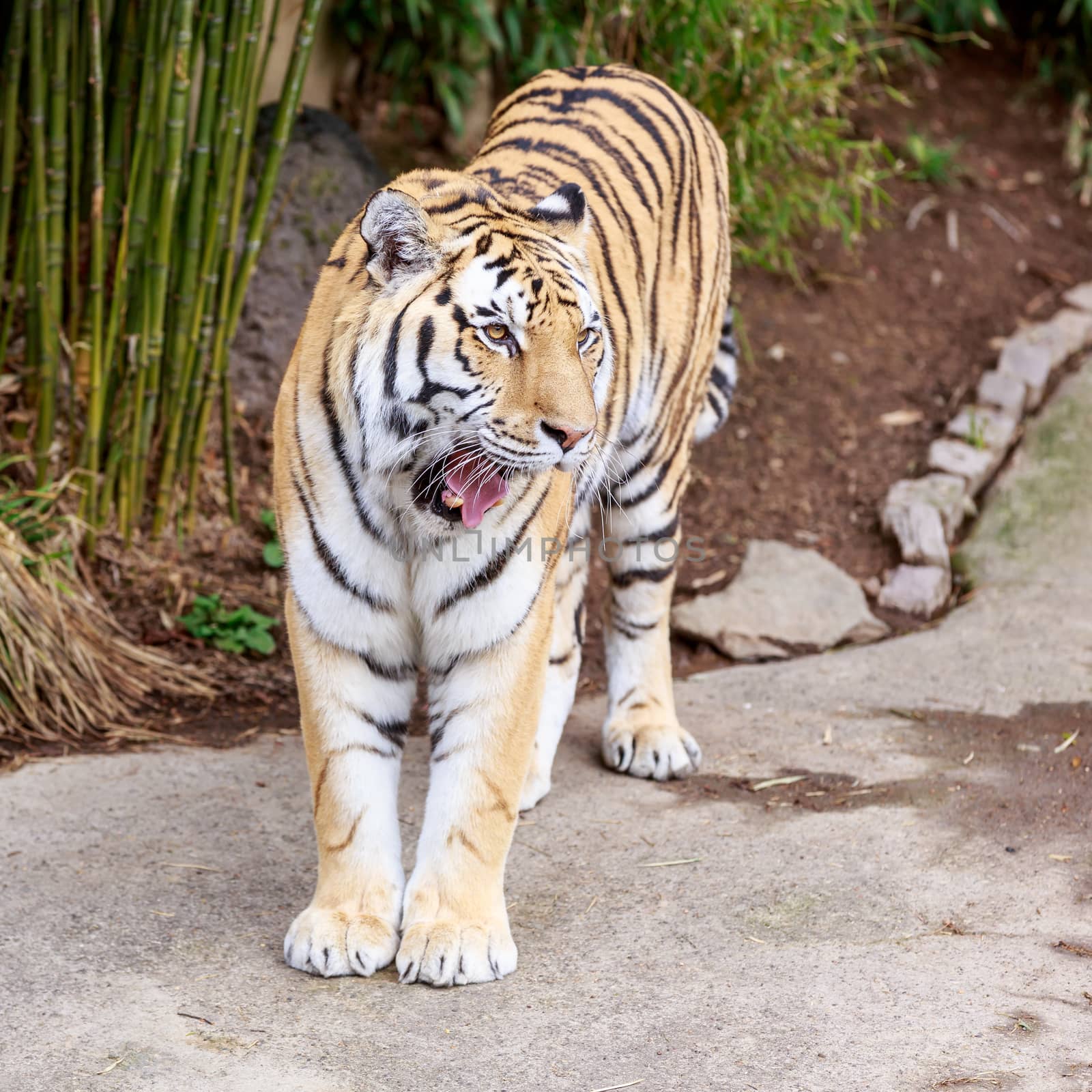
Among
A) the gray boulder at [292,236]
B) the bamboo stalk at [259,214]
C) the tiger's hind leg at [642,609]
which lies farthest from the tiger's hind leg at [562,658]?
the gray boulder at [292,236]

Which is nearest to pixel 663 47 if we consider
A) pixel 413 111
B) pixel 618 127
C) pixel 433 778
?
pixel 413 111

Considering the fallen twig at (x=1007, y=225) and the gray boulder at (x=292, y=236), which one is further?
the fallen twig at (x=1007, y=225)

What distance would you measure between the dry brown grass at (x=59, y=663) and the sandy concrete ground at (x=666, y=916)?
0.26m

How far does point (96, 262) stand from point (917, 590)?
105 inches

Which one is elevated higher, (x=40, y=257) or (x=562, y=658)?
(x=40, y=257)

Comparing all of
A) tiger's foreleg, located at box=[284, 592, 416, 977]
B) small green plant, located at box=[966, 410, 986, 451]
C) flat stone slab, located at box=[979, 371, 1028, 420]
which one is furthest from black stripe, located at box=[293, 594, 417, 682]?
flat stone slab, located at box=[979, 371, 1028, 420]

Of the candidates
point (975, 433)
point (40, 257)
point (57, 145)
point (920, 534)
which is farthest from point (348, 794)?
point (975, 433)

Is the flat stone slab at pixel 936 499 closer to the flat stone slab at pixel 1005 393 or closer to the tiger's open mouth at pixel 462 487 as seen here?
the flat stone slab at pixel 1005 393

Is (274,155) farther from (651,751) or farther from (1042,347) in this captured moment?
(1042,347)

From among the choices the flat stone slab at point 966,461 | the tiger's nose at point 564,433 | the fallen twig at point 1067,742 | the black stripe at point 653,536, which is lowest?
the flat stone slab at point 966,461

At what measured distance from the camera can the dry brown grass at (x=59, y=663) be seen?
11.3 ft

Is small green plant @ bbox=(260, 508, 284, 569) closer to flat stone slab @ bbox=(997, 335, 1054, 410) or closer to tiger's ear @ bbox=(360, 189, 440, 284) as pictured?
tiger's ear @ bbox=(360, 189, 440, 284)

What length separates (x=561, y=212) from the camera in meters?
2.52

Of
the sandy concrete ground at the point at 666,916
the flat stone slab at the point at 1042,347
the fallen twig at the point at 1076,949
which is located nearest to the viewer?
the sandy concrete ground at the point at 666,916
